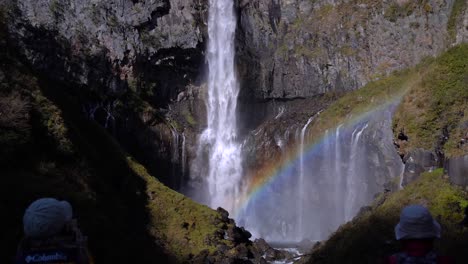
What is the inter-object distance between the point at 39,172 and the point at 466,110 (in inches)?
667

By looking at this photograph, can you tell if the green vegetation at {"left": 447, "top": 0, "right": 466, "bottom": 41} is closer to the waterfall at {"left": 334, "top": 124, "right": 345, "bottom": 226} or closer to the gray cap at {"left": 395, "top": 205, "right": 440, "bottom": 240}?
the waterfall at {"left": 334, "top": 124, "right": 345, "bottom": 226}

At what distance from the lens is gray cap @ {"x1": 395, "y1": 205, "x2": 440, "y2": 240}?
12.3 ft

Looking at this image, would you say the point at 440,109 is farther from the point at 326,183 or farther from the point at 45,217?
the point at 45,217

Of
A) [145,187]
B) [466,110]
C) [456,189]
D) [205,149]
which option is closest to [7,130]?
[145,187]

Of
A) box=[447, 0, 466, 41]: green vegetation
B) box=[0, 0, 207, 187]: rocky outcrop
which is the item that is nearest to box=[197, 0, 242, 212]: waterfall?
box=[0, 0, 207, 187]: rocky outcrop

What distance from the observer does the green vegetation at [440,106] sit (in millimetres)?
20000

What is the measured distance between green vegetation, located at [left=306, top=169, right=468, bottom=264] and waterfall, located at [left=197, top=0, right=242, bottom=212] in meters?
19.9

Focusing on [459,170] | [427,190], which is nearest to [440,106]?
[459,170]

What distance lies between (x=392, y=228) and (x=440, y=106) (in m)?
6.87

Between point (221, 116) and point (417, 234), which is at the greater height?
point (221, 116)

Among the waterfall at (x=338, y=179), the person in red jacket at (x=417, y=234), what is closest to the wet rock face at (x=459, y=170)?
the person in red jacket at (x=417, y=234)

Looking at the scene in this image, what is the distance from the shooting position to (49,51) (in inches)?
1393

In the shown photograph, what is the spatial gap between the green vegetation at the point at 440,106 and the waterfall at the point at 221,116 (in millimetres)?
18969

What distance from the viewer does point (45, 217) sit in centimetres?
394
